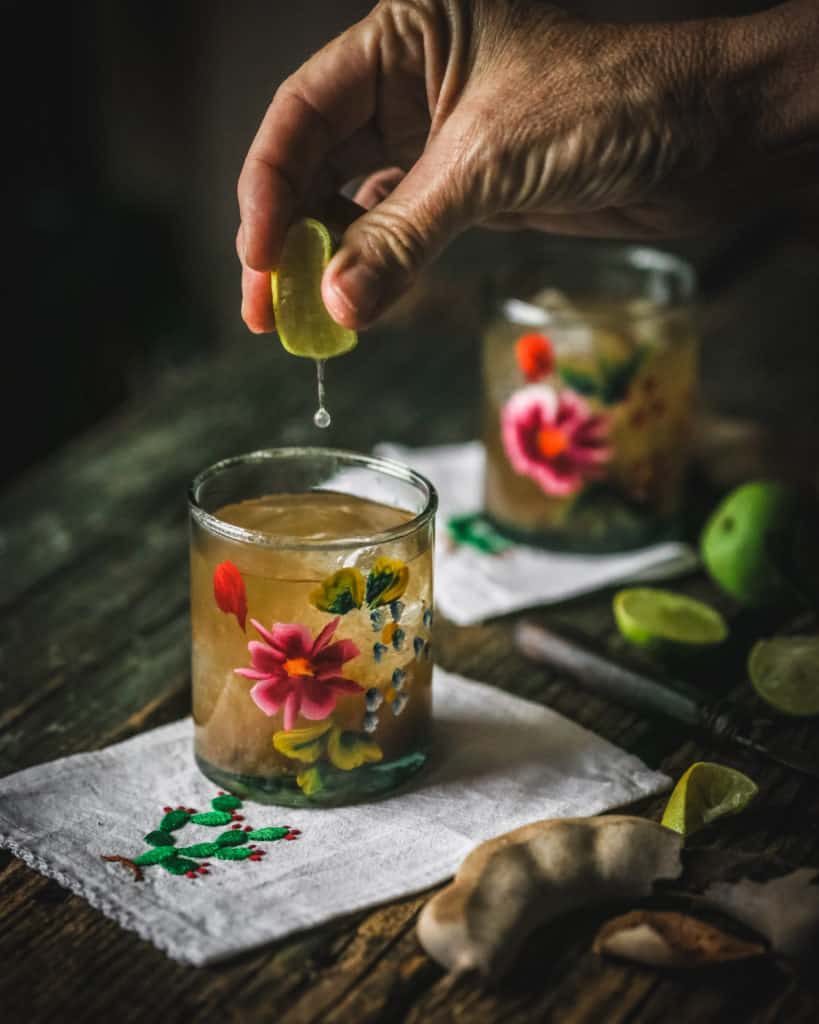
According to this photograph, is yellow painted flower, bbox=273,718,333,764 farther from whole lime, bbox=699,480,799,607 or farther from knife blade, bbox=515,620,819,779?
whole lime, bbox=699,480,799,607

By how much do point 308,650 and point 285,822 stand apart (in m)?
0.14

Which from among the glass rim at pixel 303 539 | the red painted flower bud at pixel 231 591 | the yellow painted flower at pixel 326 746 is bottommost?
the yellow painted flower at pixel 326 746

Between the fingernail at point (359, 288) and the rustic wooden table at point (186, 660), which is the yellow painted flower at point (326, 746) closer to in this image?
the rustic wooden table at point (186, 660)

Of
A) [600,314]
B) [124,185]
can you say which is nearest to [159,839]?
[600,314]

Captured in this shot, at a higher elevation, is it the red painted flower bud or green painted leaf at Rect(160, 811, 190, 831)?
the red painted flower bud

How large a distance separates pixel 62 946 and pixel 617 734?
1.78 feet

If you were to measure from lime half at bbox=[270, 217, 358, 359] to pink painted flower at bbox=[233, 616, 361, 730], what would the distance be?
265mm

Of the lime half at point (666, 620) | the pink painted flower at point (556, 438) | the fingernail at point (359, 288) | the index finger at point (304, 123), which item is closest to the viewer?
the fingernail at point (359, 288)

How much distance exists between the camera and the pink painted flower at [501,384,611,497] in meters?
1.55

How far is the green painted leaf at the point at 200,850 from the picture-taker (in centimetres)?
97

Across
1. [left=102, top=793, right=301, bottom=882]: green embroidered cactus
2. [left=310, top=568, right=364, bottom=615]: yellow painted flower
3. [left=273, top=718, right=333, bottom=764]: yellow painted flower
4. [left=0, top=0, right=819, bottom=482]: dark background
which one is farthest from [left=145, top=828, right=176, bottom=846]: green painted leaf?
[left=0, top=0, right=819, bottom=482]: dark background

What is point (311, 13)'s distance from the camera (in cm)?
366

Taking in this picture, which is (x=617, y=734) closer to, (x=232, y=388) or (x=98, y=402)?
(x=232, y=388)

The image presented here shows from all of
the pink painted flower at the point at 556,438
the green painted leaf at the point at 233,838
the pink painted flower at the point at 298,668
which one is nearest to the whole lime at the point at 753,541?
the pink painted flower at the point at 556,438
